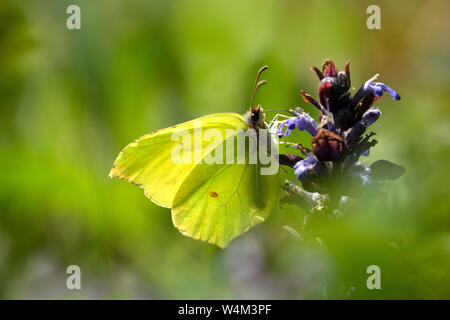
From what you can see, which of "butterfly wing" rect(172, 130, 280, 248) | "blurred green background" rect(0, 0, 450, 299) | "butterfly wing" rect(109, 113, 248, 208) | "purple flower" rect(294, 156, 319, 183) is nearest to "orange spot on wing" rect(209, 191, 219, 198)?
"butterfly wing" rect(172, 130, 280, 248)

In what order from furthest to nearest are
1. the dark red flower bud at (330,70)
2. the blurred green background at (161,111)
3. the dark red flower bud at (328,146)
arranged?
the blurred green background at (161,111) < the dark red flower bud at (330,70) < the dark red flower bud at (328,146)

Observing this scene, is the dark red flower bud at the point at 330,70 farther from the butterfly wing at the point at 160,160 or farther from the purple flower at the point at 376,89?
the butterfly wing at the point at 160,160

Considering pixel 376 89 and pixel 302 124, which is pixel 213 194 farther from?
pixel 376 89

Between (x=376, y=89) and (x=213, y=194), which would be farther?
(x=213, y=194)

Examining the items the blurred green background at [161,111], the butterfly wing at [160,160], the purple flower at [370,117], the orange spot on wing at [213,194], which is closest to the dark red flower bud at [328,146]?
the purple flower at [370,117]

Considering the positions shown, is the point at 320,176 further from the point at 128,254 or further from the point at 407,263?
the point at 128,254

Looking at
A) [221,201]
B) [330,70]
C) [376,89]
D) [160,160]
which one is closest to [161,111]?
[160,160]
